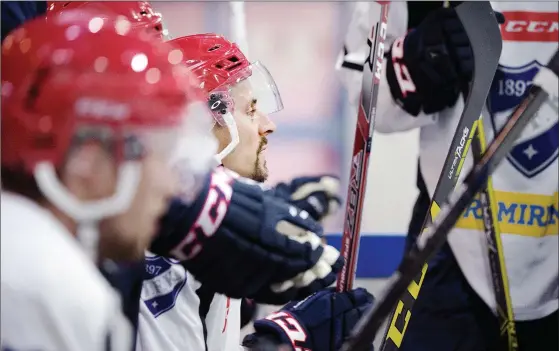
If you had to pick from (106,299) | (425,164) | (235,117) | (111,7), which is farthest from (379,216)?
(106,299)

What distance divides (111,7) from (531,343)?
98 centimetres

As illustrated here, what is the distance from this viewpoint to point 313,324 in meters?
1.00

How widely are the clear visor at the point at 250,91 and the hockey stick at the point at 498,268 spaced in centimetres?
45

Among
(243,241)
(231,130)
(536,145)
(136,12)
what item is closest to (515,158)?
(536,145)

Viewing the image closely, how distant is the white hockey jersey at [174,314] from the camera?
106 centimetres

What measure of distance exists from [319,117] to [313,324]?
3.78 ft

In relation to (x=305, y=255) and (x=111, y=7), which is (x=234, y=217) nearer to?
(x=305, y=255)

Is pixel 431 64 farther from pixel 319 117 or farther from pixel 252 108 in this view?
pixel 319 117

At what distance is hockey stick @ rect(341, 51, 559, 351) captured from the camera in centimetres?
71

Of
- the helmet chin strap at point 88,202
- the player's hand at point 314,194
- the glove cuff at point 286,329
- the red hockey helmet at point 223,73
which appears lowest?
the player's hand at point 314,194

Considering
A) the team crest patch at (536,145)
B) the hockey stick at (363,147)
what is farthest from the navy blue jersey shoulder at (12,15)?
the team crest patch at (536,145)

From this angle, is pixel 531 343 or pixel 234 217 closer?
pixel 234 217

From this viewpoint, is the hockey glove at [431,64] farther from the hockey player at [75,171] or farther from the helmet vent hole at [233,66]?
the hockey player at [75,171]

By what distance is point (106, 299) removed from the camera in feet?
1.87
